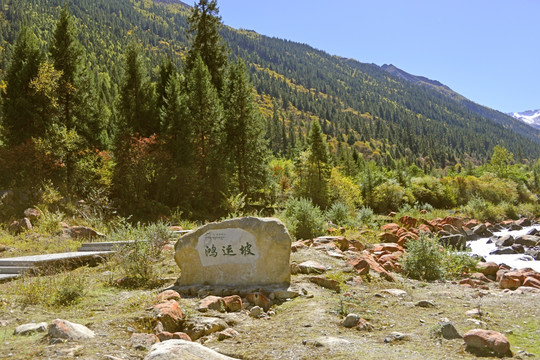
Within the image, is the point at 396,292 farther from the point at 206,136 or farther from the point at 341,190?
the point at 341,190

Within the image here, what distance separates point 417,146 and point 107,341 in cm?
15944

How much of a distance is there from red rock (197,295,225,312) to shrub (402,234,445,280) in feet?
16.3

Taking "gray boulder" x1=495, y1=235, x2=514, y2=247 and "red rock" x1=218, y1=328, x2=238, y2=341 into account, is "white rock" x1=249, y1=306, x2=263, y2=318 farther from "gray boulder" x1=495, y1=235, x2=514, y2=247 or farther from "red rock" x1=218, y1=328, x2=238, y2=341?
"gray boulder" x1=495, y1=235, x2=514, y2=247

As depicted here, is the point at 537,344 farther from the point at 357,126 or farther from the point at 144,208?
the point at 357,126

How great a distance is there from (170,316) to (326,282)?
2999 millimetres

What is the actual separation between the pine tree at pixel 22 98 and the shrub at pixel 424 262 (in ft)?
57.8

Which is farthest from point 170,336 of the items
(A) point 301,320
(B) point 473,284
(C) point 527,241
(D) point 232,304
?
(C) point 527,241

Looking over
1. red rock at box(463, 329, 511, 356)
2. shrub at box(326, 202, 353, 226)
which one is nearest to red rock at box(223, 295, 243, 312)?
red rock at box(463, 329, 511, 356)

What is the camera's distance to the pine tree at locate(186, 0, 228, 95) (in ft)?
89.6

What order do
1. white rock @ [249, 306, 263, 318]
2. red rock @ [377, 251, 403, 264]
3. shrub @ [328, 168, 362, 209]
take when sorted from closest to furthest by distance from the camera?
white rock @ [249, 306, 263, 318]
red rock @ [377, 251, 403, 264]
shrub @ [328, 168, 362, 209]

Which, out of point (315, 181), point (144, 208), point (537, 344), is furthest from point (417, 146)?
point (537, 344)

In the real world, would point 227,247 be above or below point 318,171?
below

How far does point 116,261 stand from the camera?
876 centimetres

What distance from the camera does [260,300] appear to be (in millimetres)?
6199
